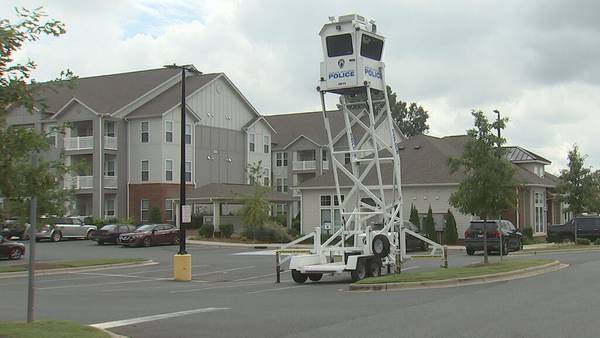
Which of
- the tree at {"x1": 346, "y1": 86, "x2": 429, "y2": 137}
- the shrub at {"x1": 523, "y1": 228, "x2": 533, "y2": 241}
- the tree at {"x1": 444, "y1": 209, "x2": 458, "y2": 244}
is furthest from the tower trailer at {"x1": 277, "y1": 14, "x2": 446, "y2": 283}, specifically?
the tree at {"x1": 346, "y1": 86, "x2": 429, "y2": 137}

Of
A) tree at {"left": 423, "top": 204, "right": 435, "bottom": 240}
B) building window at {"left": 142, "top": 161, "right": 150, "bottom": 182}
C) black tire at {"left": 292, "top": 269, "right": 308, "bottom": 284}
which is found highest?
building window at {"left": 142, "top": 161, "right": 150, "bottom": 182}

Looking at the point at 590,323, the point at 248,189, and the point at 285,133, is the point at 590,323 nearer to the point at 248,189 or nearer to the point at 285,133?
the point at 248,189

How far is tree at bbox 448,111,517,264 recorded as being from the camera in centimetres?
2347

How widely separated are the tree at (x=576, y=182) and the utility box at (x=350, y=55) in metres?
24.9

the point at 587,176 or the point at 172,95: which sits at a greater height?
the point at 172,95

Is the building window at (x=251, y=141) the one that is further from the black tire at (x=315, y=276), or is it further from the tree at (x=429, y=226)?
the black tire at (x=315, y=276)

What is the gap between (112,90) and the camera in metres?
61.3

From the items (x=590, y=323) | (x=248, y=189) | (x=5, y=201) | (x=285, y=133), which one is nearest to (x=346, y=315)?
(x=590, y=323)

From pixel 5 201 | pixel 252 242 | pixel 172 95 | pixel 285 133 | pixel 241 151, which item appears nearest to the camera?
pixel 5 201

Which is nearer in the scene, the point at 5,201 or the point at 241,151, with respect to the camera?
the point at 5,201

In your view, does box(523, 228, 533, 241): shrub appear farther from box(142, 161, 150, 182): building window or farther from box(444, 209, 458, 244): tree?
box(142, 161, 150, 182): building window

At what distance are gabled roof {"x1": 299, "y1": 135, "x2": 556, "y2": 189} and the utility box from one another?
2193cm

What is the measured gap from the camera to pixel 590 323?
11.6 meters

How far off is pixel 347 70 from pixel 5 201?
1365cm
